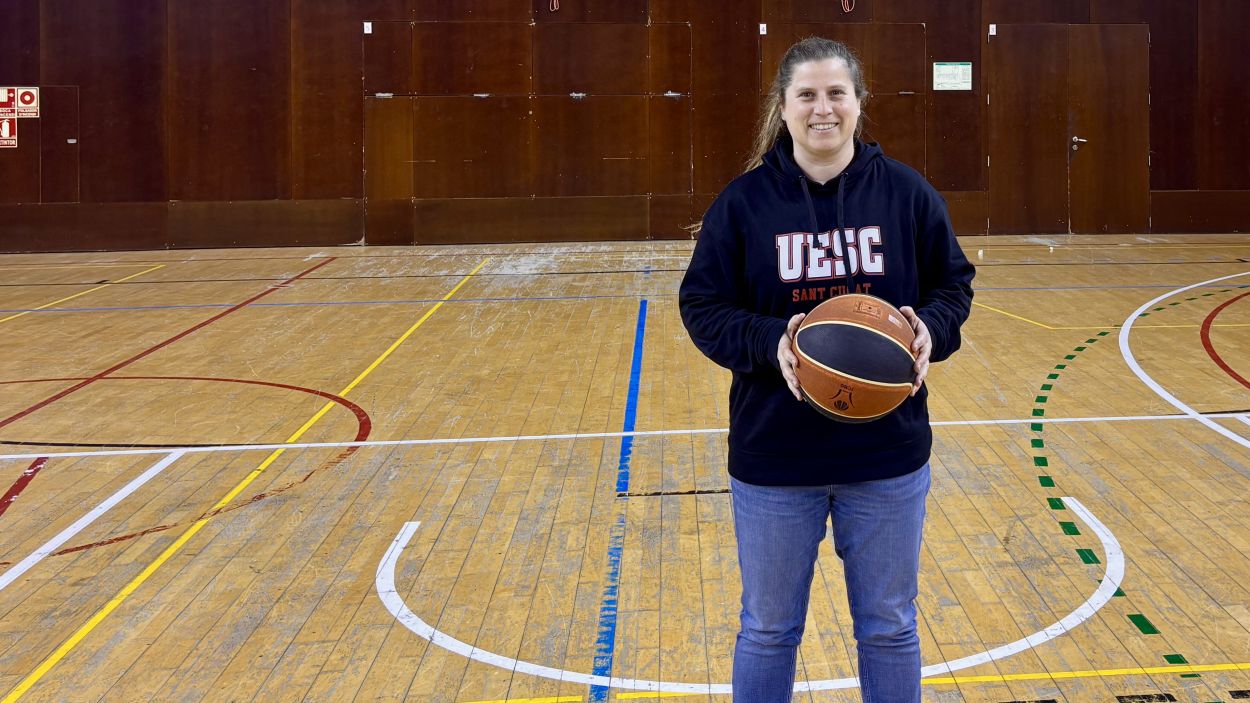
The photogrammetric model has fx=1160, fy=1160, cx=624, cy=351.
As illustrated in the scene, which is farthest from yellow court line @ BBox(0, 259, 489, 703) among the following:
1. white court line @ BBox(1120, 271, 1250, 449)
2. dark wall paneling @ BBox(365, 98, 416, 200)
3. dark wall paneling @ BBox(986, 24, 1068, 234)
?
dark wall paneling @ BBox(986, 24, 1068, 234)

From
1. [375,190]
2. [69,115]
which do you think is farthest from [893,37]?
[69,115]

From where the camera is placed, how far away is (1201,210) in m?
13.3

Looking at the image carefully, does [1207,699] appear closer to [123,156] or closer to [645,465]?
[645,465]

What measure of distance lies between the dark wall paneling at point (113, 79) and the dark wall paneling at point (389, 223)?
2353 mm

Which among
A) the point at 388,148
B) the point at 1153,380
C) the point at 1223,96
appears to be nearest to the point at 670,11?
the point at 388,148

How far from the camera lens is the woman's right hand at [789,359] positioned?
5.92 ft

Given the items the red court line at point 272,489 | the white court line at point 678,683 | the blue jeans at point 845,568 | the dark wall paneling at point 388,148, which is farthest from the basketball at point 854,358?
the dark wall paneling at point 388,148

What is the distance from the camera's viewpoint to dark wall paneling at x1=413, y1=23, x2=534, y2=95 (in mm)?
12852

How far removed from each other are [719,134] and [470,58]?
9.54 ft

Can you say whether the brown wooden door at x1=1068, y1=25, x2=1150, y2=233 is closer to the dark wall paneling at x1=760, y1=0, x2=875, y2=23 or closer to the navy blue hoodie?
the dark wall paneling at x1=760, y1=0, x2=875, y2=23

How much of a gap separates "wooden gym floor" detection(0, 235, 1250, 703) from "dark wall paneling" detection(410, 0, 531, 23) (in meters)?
5.57

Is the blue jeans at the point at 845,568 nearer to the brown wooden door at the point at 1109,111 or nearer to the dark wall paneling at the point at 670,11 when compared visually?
the dark wall paneling at the point at 670,11

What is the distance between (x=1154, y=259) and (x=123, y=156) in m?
10.8

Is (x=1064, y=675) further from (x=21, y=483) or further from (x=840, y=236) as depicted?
(x=21, y=483)
